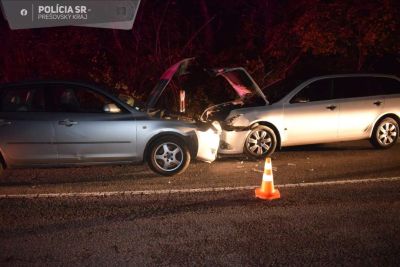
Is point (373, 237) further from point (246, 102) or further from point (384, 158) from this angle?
point (246, 102)

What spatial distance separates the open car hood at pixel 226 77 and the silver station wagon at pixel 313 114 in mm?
35

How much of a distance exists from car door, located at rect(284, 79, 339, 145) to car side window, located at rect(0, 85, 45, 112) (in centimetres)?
462

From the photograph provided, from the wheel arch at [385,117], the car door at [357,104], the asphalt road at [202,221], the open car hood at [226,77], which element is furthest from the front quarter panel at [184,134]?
the wheel arch at [385,117]

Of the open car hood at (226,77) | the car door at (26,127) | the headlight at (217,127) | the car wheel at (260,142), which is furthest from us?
the car wheel at (260,142)

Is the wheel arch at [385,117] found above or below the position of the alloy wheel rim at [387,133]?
above

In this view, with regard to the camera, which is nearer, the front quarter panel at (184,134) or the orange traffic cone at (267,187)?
the orange traffic cone at (267,187)

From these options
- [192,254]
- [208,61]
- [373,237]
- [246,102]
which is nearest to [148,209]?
[192,254]

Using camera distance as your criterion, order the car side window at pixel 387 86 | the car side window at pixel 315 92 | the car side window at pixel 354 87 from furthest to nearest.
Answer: the car side window at pixel 387 86 < the car side window at pixel 354 87 < the car side window at pixel 315 92

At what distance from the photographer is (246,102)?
399 inches

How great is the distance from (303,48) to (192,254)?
34.3 ft

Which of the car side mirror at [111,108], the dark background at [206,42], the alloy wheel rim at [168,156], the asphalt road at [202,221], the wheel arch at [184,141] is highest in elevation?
the dark background at [206,42]

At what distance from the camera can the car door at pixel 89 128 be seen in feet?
25.6

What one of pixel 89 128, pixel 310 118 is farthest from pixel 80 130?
pixel 310 118

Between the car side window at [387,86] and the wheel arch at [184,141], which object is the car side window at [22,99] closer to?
the wheel arch at [184,141]
